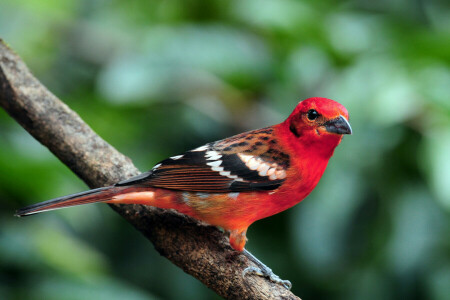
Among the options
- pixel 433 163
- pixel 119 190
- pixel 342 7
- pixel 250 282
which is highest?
pixel 342 7

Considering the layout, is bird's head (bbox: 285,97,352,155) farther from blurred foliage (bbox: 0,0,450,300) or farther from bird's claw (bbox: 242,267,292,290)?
blurred foliage (bbox: 0,0,450,300)

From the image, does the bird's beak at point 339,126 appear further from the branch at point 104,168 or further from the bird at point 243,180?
the branch at point 104,168

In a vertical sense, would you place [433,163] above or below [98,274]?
above

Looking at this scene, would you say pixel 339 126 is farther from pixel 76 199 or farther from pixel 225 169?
pixel 76 199

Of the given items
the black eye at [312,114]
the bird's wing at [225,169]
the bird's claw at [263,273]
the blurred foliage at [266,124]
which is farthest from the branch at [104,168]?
the black eye at [312,114]

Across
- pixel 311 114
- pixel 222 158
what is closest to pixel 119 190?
pixel 222 158

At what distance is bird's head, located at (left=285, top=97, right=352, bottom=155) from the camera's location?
273 cm

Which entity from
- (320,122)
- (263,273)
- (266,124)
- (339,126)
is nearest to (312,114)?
(320,122)

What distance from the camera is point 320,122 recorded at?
2.82 m

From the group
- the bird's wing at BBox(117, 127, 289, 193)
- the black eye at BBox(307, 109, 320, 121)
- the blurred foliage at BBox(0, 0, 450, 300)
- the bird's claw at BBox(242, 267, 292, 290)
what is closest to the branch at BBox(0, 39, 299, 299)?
the bird's claw at BBox(242, 267, 292, 290)

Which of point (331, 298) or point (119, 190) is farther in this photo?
point (331, 298)

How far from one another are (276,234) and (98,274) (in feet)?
4.44

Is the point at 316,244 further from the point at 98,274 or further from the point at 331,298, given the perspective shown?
the point at 98,274

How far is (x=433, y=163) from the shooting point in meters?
3.45
